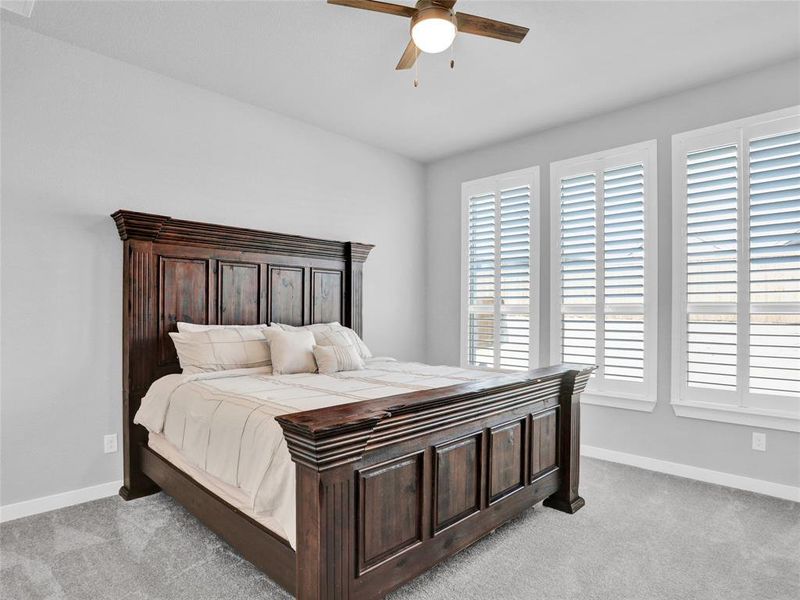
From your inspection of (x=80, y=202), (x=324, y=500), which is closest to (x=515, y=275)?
(x=324, y=500)

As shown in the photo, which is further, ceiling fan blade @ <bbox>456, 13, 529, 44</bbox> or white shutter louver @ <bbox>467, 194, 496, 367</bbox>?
white shutter louver @ <bbox>467, 194, 496, 367</bbox>

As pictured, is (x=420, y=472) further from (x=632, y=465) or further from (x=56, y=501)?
(x=632, y=465)

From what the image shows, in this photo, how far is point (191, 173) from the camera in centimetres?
339

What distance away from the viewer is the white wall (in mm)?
2680

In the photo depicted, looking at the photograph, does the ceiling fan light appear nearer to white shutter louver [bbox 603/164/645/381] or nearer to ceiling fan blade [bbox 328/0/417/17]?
ceiling fan blade [bbox 328/0/417/17]

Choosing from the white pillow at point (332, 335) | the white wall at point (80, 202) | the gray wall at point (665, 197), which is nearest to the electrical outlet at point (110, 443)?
the white wall at point (80, 202)

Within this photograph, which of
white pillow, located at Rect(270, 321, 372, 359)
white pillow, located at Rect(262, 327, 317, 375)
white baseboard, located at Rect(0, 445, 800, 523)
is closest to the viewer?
white baseboard, located at Rect(0, 445, 800, 523)

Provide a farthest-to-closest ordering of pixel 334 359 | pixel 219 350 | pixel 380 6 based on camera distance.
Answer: pixel 334 359, pixel 219 350, pixel 380 6

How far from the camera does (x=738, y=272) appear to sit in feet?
10.5

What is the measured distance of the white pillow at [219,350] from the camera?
2982 millimetres

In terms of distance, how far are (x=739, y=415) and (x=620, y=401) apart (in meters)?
0.78

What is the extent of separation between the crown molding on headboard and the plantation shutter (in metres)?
1.18

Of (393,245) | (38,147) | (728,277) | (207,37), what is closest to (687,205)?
(728,277)

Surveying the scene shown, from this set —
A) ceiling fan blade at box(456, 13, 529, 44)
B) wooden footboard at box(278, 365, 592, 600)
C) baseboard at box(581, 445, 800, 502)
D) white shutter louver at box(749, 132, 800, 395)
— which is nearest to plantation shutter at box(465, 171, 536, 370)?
baseboard at box(581, 445, 800, 502)
